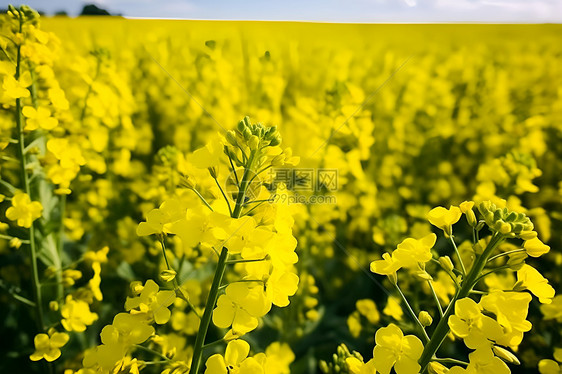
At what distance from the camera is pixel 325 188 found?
2.34 m

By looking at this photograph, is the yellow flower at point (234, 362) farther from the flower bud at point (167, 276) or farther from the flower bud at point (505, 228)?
the flower bud at point (505, 228)

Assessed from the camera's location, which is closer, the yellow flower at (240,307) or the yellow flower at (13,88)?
the yellow flower at (240,307)

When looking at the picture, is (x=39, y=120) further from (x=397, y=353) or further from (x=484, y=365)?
(x=484, y=365)

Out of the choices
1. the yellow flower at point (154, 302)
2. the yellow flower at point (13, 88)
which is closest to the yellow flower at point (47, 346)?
the yellow flower at point (154, 302)

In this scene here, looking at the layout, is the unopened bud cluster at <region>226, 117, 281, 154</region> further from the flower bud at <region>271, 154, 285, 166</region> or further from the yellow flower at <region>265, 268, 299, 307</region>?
the yellow flower at <region>265, 268, 299, 307</region>

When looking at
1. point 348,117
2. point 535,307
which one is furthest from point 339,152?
point 535,307

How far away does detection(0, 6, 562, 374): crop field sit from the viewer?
1044 millimetres

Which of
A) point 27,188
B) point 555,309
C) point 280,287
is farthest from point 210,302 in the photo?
point 555,309

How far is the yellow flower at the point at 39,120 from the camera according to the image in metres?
1.54

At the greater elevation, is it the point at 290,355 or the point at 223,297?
the point at 223,297

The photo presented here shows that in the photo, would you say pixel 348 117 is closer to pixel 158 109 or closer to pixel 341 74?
pixel 341 74

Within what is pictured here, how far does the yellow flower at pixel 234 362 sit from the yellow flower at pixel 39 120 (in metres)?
1.08

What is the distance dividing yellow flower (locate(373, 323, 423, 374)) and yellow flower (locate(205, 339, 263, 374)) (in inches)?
11.6

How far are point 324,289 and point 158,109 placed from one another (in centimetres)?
247
